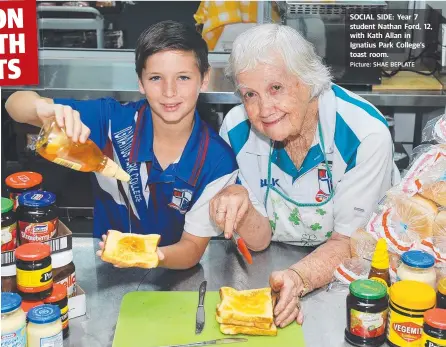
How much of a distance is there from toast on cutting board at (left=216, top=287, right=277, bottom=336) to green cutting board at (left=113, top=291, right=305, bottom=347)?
0.02 meters

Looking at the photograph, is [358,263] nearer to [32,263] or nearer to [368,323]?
[368,323]

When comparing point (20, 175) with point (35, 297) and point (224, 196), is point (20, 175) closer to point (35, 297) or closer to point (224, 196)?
point (35, 297)

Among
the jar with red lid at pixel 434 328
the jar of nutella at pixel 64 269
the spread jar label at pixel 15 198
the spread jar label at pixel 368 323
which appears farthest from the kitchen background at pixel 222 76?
the jar with red lid at pixel 434 328

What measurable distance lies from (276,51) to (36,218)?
0.79 m

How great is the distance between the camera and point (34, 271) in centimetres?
153

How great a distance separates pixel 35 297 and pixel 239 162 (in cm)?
84

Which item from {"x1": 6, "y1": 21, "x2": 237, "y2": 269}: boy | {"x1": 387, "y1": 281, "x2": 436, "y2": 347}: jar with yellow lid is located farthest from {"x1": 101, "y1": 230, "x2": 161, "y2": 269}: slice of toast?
{"x1": 387, "y1": 281, "x2": 436, "y2": 347}: jar with yellow lid

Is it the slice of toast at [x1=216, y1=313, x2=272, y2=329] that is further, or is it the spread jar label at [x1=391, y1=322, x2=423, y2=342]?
the slice of toast at [x1=216, y1=313, x2=272, y2=329]

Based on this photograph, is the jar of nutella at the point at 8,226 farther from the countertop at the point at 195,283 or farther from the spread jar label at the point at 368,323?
the spread jar label at the point at 368,323

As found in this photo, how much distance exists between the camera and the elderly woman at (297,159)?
192 cm

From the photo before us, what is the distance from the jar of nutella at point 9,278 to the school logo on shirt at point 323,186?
93 centimetres

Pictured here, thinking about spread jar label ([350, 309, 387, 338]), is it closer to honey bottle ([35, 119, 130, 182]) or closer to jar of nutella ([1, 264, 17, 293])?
honey bottle ([35, 119, 130, 182])

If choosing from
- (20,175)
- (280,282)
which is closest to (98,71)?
(20,175)

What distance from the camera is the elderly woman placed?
6.29 feet
